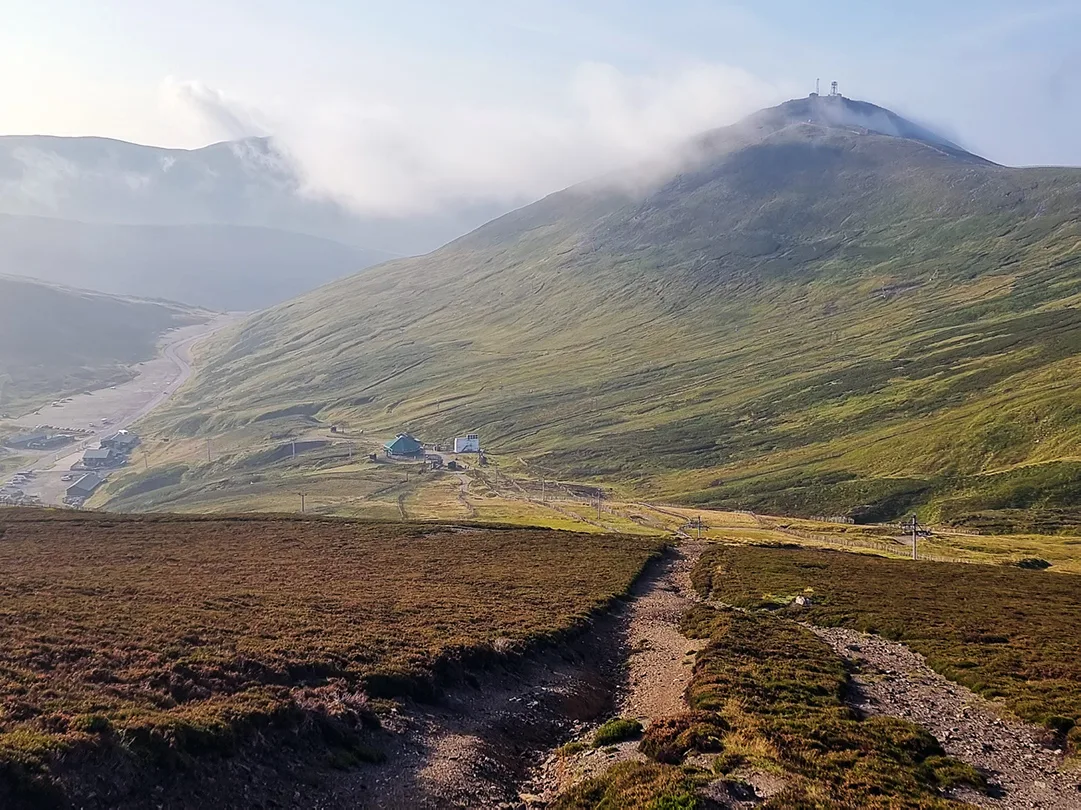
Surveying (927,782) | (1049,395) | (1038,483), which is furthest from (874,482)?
(927,782)

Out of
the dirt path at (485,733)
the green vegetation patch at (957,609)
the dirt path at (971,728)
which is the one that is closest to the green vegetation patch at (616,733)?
the dirt path at (485,733)

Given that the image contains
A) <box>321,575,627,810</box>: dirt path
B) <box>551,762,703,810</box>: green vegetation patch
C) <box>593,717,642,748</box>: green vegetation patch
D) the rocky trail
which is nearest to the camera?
<box>551,762,703,810</box>: green vegetation patch

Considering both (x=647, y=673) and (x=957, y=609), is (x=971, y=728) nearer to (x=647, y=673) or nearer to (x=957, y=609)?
(x=647, y=673)

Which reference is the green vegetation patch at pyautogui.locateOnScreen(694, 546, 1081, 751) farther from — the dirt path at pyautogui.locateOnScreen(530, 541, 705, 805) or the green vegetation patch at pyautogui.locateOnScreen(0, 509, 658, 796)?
the green vegetation patch at pyautogui.locateOnScreen(0, 509, 658, 796)

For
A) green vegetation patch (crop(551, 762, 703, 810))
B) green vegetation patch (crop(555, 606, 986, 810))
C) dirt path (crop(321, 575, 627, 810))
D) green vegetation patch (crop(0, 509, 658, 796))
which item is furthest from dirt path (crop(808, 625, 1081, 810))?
green vegetation patch (crop(0, 509, 658, 796))

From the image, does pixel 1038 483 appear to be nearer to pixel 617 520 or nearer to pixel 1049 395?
pixel 1049 395

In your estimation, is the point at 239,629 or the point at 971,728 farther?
the point at 239,629

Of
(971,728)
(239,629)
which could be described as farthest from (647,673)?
(239,629)
